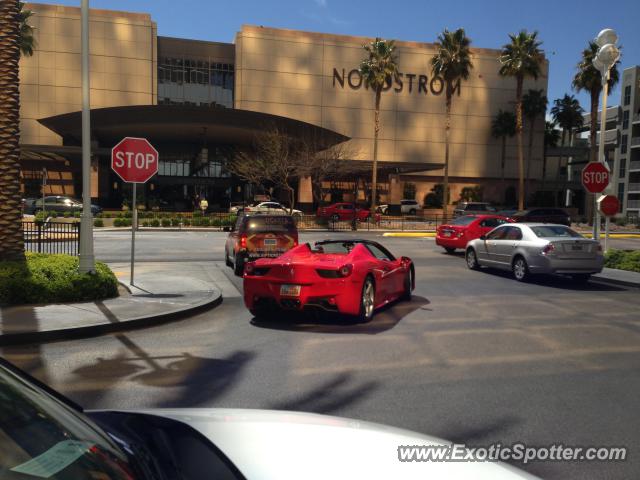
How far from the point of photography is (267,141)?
47906 mm

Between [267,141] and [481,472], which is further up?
[267,141]

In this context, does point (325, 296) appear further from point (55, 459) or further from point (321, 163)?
point (321, 163)

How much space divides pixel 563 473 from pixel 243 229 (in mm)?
11659

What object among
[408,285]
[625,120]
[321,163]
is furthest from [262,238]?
[625,120]

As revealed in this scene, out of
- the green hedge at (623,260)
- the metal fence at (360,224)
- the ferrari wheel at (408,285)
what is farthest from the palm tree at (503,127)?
the ferrari wheel at (408,285)

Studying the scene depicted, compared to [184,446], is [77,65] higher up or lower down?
higher up

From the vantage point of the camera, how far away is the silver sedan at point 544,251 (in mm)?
13625

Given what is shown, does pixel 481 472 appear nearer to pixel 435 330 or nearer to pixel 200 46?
pixel 435 330

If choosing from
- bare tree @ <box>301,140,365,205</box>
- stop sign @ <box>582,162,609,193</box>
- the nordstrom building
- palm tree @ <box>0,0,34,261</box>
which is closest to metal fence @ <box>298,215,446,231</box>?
bare tree @ <box>301,140,365,205</box>

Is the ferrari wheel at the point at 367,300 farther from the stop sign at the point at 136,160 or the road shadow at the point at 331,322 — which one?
the stop sign at the point at 136,160

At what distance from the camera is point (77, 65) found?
59.4 m

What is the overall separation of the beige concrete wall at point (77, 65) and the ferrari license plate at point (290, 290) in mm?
57252

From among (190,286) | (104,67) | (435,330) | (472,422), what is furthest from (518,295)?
(104,67)

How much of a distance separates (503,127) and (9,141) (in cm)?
6422
